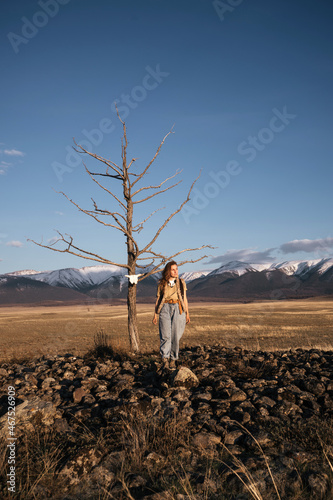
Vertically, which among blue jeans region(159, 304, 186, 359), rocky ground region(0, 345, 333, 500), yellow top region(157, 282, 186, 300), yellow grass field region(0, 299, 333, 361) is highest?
yellow top region(157, 282, 186, 300)

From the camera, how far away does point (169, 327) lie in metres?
8.30

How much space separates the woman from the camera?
27.1ft

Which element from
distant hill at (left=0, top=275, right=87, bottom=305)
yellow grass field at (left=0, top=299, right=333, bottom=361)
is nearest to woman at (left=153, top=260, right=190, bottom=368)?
yellow grass field at (left=0, top=299, right=333, bottom=361)

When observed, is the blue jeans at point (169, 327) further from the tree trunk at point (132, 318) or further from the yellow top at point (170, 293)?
the tree trunk at point (132, 318)

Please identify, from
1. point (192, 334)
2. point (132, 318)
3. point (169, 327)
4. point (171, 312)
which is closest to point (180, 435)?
point (169, 327)

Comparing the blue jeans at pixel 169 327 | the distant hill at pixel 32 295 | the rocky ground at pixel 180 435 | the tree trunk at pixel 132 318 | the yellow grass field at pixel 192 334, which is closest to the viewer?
the rocky ground at pixel 180 435

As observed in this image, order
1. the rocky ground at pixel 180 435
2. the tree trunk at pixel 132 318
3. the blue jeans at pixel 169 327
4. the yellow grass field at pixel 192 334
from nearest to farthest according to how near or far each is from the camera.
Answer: the rocky ground at pixel 180 435 < the blue jeans at pixel 169 327 < the tree trunk at pixel 132 318 < the yellow grass field at pixel 192 334

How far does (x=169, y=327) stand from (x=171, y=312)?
34 centimetres

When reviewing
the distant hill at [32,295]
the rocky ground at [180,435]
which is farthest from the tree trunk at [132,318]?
the distant hill at [32,295]

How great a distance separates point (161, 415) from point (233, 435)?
977 mm

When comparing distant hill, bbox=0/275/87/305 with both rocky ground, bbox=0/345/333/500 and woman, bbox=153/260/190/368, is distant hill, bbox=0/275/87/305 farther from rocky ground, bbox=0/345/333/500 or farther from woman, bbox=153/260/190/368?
rocky ground, bbox=0/345/333/500

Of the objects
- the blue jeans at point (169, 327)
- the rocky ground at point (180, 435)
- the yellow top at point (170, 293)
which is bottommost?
the rocky ground at point (180, 435)

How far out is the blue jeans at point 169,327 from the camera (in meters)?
8.26

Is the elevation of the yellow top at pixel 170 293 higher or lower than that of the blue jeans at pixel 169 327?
higher
